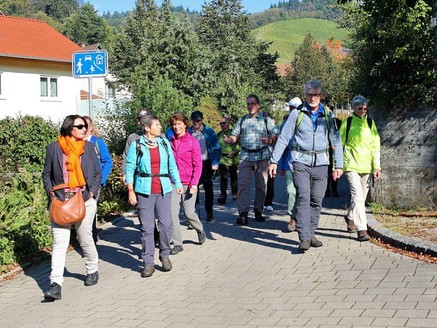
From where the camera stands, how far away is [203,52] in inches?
1158

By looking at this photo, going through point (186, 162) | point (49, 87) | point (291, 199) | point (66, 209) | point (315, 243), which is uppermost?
point (49, 87)

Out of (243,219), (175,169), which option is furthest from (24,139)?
(175,169)

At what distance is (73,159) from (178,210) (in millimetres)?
1881

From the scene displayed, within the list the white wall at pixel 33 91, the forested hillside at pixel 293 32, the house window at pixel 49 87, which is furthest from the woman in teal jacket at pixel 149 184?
the forested hillside at pixel 293 32

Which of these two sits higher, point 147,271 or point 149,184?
point 149,184

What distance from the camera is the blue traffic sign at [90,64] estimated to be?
384 inches

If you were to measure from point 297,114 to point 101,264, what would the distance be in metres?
3.13

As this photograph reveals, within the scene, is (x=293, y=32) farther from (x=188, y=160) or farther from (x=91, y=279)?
(x=91, y=279)

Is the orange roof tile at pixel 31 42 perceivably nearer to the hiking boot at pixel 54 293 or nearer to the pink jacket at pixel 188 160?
the pink jacket at pixel 188 160

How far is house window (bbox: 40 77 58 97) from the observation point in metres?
34.2

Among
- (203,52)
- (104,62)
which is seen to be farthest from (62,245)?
(203,52)

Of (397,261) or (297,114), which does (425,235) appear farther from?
(297,114)

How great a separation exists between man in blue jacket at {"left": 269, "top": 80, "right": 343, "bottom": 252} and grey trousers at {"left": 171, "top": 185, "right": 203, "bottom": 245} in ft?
4.24

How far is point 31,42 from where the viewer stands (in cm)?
3534
